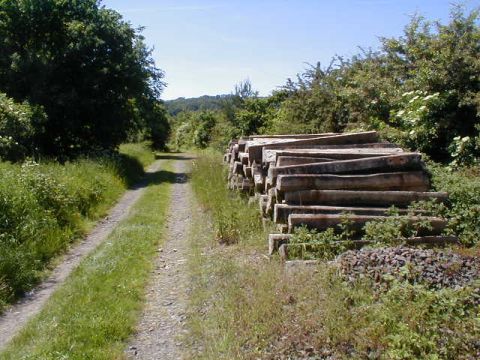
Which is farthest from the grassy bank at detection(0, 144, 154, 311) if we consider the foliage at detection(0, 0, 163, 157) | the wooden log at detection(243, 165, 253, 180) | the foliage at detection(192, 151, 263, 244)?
the foliage at detection(0, 0, 163, 157)

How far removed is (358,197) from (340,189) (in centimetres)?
32

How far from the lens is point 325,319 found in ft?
15.9

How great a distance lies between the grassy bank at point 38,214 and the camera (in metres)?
7.35

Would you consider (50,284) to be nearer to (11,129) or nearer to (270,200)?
(270,200)

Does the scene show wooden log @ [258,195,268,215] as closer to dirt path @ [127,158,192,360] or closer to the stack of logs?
the stack of logs

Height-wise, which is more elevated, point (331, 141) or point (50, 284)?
point (331, 141)

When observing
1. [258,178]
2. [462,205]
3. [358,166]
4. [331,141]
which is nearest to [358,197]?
[358,166]

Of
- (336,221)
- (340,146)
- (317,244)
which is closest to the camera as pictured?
(317,244)

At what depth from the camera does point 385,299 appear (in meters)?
4.81

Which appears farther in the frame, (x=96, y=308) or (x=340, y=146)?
(x=340, y=146)

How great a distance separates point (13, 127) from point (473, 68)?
Result: 1266 centimetres

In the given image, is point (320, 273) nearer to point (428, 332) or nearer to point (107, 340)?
point (428, 332)

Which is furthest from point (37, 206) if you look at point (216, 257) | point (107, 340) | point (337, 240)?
point (337, 240)

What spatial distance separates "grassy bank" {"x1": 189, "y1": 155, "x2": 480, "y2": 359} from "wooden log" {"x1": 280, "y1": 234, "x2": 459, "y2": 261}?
1.87ft
